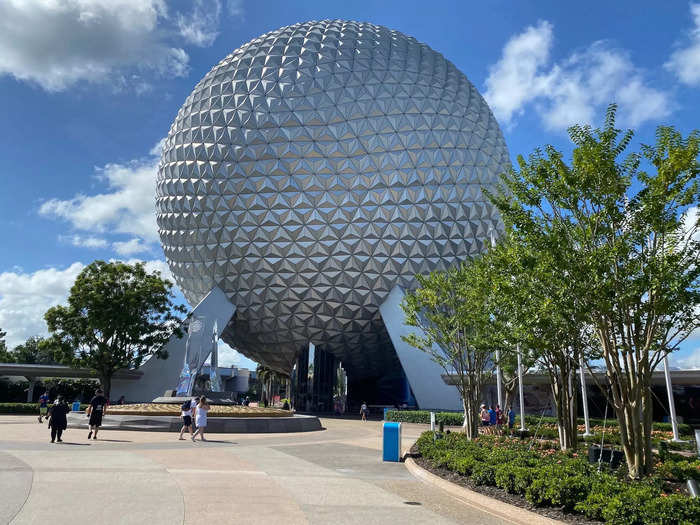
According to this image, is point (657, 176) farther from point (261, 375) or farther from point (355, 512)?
point (261, 375)

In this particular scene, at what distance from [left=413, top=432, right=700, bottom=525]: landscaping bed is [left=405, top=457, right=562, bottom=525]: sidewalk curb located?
299 millimetres

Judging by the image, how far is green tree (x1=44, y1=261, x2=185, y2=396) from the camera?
115 ft

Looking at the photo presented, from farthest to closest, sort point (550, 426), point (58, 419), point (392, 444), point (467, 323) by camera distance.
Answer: point (550, 426) → point (467, 323) → point (58, 419) → point (392, 444)

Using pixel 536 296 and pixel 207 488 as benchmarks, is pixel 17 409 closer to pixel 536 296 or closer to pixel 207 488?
pixel 207 488

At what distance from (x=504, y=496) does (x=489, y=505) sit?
743 millimetres

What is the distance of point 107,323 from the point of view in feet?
116

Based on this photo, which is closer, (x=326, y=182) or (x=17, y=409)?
(x=17, y=409)

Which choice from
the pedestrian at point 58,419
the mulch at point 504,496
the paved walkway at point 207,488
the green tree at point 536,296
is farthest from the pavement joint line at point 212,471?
the pedestrian at point 58,419

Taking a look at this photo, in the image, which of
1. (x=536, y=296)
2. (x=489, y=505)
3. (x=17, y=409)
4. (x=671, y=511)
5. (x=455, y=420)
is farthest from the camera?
(x=17, y=409)

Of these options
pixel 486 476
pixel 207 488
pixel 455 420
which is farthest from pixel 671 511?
pixel 455 420

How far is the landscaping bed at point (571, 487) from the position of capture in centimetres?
652

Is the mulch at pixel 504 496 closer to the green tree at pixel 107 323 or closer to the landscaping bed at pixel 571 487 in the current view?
the landscaping bed at pixel 571 487

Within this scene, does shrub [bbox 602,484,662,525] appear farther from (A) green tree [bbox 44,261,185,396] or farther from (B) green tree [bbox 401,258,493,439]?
(A) green tree [bbox 44,261,185,396]

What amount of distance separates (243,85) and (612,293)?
31.8 meters
